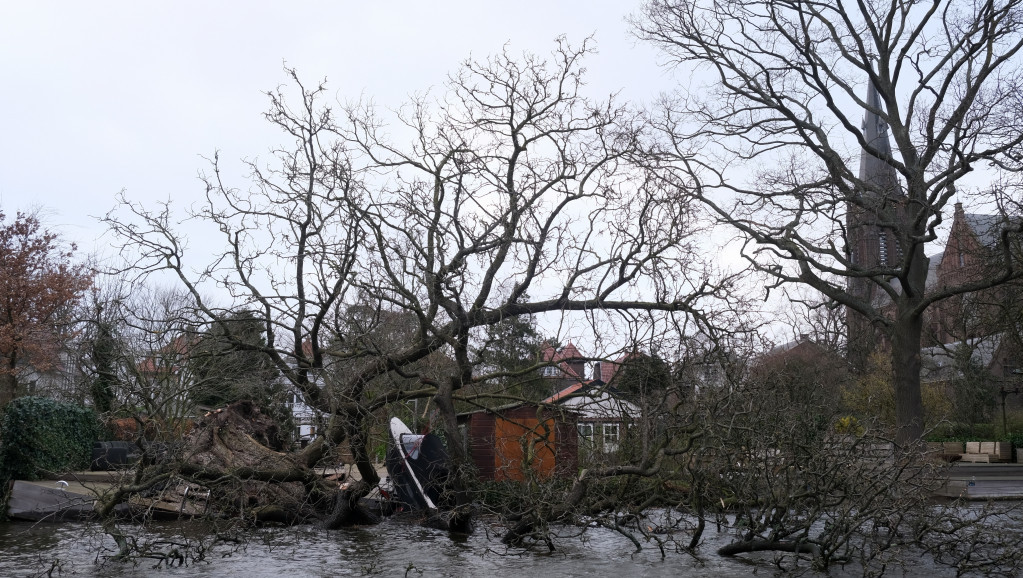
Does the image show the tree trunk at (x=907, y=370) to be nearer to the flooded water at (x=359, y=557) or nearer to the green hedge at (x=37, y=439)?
the flooded water at (x=359, y=557)

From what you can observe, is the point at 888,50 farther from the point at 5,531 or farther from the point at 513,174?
the point at 5,531

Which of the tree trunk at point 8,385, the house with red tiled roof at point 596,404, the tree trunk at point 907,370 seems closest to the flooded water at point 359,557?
the house with red tiled roof at point 596,404

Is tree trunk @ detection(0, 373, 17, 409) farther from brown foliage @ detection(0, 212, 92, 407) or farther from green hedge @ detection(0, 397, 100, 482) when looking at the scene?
green hedge @ detection(0, 397, 100, 482)

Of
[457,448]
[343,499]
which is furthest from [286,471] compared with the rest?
[457,448]

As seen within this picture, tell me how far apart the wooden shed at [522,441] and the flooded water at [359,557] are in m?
1.22

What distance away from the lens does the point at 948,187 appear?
18984 mm

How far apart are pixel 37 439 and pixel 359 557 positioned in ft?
28.5

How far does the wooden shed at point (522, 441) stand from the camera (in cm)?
1353

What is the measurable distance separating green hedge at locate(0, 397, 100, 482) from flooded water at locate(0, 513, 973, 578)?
7.58 feet

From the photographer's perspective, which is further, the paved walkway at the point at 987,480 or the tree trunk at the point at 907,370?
the tree trunk at the point at 907,370

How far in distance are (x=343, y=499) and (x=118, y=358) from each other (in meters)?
4.57

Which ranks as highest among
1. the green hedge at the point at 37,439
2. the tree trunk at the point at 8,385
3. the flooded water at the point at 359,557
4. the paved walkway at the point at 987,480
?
the tree trunk at the point at 8,385

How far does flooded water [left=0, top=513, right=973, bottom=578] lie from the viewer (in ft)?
36.9

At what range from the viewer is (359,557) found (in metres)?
12.7
